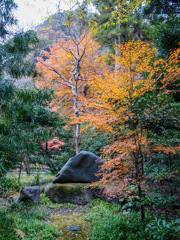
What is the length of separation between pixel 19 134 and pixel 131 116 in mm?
3328

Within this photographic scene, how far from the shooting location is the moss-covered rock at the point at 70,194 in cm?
586

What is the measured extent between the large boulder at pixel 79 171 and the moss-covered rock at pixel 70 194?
0.26m

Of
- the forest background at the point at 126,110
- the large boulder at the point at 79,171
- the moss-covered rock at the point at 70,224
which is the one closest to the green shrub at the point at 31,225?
the moss-covered rock at the point at 70,224

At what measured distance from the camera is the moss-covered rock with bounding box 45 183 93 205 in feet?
19.2

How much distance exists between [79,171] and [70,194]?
91cm

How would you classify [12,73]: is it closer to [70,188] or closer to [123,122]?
[123,122]

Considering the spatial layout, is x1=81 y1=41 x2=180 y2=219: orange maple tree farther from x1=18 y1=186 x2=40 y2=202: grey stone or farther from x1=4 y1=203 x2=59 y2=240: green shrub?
x1=18 y1=186 x2=40 y2=202: grey stone

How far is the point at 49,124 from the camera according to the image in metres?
9.12

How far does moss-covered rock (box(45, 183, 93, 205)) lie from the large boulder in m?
0.26

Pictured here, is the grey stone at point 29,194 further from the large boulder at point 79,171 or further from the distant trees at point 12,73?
the distant trees at point 12,73

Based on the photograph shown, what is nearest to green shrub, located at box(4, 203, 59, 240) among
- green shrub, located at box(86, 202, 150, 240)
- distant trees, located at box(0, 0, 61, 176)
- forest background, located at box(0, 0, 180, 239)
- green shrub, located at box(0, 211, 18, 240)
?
green shrub, located at box(0, 211, 18, 240)

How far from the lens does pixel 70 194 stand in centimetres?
598

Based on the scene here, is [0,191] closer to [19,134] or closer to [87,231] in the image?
[19,134]

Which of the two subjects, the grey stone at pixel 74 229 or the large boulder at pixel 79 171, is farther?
the large boulder at pixel 79 171
